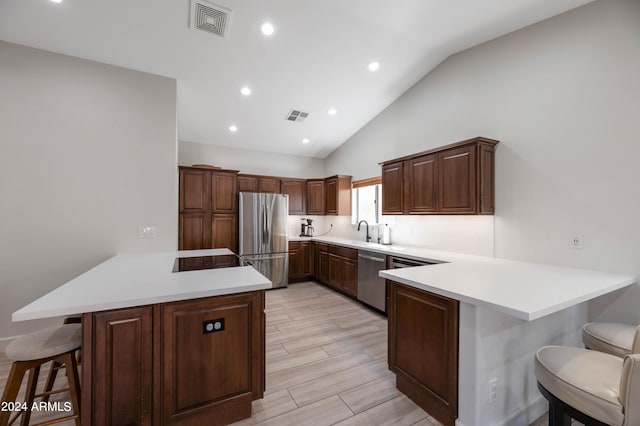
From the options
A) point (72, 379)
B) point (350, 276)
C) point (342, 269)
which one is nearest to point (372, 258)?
point (350, 276)

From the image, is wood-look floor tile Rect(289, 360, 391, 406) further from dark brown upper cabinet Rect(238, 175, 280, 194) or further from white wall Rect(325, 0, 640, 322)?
dark brown upper cabinet Rect(238, 175, 280, 194)

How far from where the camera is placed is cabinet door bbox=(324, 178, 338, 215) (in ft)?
17.3

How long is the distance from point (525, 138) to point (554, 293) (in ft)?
5.86

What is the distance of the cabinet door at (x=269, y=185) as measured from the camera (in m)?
5.12

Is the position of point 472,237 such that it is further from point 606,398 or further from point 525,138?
point 606,398

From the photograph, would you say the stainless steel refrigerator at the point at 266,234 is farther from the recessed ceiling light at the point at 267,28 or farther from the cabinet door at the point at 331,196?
the recessed ceiling light at the point at 267,28

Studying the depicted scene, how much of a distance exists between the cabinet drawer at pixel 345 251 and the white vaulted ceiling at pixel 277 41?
2.39 meters

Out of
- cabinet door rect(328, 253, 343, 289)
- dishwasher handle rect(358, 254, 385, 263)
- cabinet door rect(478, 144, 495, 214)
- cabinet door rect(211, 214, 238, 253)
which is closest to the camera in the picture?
cabinet door rect(478, 144, 495, 214)

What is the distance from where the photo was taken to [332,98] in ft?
13.1

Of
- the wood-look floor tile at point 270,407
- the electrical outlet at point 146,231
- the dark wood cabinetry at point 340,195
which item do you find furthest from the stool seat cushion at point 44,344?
the dark wood cabinetry at point 340,195

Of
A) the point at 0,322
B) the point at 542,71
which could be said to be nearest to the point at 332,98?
the point at 542,71

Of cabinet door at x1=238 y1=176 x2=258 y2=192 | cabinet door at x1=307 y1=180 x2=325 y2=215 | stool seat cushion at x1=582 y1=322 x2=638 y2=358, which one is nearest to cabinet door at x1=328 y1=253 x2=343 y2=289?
cabinet door at x1=307 y1=180 x2=325 y2=215

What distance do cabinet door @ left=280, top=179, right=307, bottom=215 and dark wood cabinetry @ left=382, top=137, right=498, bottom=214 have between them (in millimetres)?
2403

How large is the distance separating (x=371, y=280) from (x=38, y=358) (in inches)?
129
